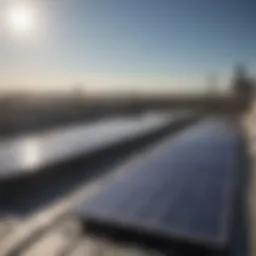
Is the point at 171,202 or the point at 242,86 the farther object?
the point at 242,86

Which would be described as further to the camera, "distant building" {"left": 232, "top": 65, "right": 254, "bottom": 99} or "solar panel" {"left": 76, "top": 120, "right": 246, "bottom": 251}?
"distant building" {"left": 232, "top": 65, "right": 254, "bottom": 99}

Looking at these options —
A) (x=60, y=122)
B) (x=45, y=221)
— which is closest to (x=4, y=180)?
(x=45, y=221)

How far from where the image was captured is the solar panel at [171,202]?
7.33 m

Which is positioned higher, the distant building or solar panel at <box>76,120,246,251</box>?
the distant building

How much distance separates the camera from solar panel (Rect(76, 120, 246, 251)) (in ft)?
24.0

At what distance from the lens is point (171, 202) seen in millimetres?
8758

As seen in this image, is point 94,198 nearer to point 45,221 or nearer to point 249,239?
point 45,221

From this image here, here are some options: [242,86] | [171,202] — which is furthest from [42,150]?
[242,86]

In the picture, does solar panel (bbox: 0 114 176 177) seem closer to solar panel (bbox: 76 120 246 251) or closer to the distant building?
solar panel (bbox: 76 120 246 251)

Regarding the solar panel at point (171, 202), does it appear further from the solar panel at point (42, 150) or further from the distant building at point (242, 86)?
the distant building at point (242, 86)

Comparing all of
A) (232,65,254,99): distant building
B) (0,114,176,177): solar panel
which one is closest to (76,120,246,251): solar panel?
(0,114,176,177): solar panel

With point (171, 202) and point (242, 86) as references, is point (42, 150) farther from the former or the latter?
point (242, 86)

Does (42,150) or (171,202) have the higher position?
(42,150)

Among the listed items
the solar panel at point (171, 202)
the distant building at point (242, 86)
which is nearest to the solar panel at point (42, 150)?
the solar panel at point (171, 202)
